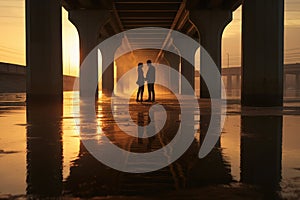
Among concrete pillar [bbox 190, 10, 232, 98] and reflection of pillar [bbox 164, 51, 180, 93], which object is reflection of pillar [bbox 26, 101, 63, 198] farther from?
reflection of pillar [bbox 164, 51, 180, 93]

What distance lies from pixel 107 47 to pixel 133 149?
→ 143 feet

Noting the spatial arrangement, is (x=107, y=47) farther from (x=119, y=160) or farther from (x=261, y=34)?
(x=119, y=160)

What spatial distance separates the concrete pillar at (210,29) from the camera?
111 ft

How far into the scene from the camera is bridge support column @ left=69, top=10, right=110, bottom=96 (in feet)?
111

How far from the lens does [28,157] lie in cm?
591

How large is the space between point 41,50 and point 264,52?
12361 millimetres

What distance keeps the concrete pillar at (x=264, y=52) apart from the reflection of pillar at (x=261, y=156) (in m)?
10.0

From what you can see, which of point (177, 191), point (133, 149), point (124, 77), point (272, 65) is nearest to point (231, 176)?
point (177, 191)

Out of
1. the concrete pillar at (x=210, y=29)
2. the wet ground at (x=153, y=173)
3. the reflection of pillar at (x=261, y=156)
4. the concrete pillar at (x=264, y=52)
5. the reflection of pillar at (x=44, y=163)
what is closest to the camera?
the wet ground at (x=153, y=173)

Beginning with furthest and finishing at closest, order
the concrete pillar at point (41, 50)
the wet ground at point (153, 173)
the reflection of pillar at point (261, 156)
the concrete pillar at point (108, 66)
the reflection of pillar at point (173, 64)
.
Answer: the reflection of pillar at point (173, 64)
the concrete pillar at point (108, 66)
the concrete pillar at point (41, 50)
the reflection of pillar at point (261, 156)
the wet ground at point (153, 173)

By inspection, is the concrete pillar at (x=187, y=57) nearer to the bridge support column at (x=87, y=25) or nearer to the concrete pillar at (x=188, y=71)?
the concrete pillar at (x=188, y=71)

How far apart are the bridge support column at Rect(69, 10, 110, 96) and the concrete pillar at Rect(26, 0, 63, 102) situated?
1163 cm

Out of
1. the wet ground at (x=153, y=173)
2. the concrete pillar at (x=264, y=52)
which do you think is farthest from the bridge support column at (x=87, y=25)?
the wet ground at (x=153, y=173)

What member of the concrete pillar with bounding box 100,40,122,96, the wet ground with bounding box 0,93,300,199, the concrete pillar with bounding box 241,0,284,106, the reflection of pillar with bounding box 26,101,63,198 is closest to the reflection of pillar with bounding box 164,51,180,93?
the concrete pillar with bounding box 100,40,122,96
